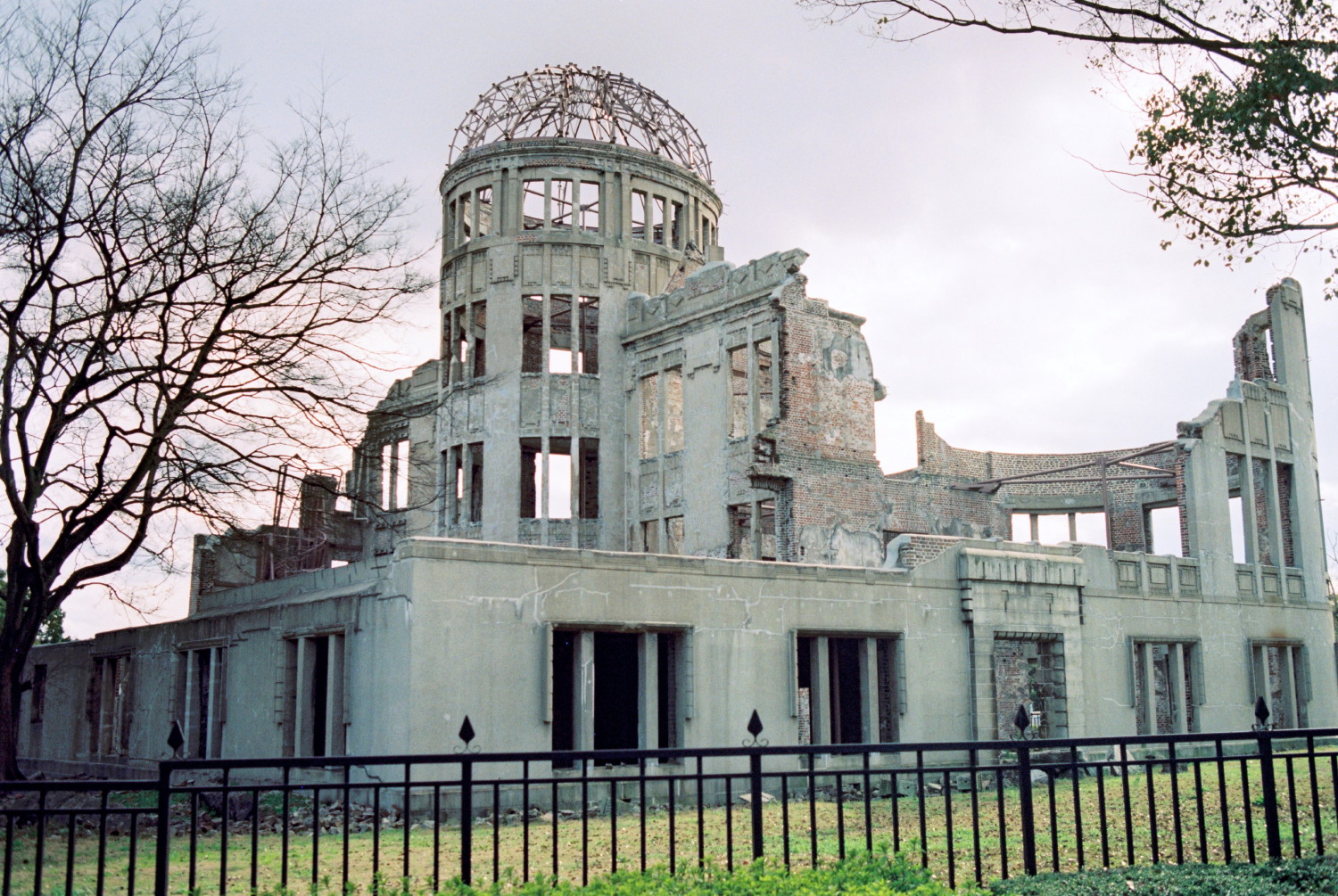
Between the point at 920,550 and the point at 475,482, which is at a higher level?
the point at 475,482

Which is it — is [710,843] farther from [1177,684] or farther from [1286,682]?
[1286,682]

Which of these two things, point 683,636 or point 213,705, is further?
point 213,705

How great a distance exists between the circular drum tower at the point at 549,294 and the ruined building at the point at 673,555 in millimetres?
87

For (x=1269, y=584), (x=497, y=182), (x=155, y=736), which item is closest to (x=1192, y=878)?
(x=155, y=736)

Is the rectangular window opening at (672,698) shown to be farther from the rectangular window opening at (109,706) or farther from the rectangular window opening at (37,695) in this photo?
the rectangular window opening at (37,695)

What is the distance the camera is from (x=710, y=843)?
45.4 ft

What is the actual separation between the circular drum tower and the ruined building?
0.28 ft

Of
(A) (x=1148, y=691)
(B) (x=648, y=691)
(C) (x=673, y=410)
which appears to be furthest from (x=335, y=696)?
(A) (x=1148, y=691)

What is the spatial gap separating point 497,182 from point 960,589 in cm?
1854

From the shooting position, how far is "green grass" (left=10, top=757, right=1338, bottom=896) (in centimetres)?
1141

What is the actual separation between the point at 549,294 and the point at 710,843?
2206 centimetres

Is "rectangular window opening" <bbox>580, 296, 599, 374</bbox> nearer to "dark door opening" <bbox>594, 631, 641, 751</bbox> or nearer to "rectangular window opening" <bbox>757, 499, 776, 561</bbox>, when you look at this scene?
"rectangular window opening" <bbox>757, 499, 776, 561</bbox>

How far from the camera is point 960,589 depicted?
23.4 m

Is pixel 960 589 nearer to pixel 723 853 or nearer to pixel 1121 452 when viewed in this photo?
pixel 723 853
